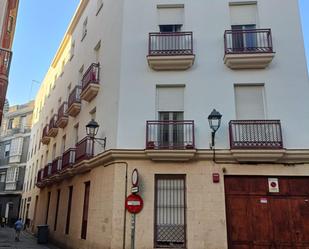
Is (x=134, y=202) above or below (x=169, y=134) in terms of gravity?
below

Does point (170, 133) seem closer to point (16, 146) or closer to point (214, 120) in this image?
point (214, 120)

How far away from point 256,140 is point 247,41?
3.68 meters

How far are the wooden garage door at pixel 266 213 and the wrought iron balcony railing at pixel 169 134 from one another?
75.8 inches

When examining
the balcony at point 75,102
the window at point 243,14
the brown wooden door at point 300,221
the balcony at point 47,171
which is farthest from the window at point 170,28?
the balcony at point 47,171

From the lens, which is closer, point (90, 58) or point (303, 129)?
point (303, 129)

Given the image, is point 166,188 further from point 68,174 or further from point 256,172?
point 68,174

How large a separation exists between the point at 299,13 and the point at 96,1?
32.4 feet

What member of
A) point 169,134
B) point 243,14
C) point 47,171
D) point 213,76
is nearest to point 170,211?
point 169,134

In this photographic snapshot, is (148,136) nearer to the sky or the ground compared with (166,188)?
nearer to the sky

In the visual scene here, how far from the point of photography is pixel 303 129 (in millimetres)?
10828

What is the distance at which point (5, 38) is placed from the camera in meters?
13.2

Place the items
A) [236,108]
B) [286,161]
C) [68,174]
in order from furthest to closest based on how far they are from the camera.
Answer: [68,174] < [236,108] < [286,161]

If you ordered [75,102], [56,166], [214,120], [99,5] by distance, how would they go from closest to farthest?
[214,120]
[75,102]
[99,5]
[56,166]

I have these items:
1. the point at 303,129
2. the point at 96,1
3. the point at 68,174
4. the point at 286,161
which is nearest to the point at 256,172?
the point at 286,161
